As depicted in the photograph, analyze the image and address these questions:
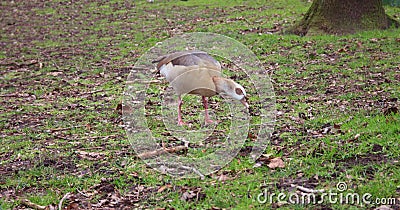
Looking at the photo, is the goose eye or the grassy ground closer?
the grassy ground

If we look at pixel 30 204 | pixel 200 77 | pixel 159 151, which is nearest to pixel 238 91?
pixel 200 77

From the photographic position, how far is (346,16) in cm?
987

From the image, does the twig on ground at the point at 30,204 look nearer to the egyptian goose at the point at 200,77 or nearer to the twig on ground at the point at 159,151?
the twig on ground at the point at 159,151

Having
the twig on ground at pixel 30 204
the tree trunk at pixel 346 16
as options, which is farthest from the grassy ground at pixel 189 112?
the tree trunk at pixel 346 16


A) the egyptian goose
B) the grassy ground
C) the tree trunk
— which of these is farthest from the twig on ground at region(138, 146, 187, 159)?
the tree trunk

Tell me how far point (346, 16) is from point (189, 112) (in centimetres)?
473

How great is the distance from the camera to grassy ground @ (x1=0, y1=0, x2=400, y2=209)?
4406mm

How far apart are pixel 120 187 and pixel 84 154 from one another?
103cm

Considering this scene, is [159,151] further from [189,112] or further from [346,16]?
[346,16]

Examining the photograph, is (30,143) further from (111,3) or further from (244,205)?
(111,3)

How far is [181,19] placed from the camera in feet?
45.1

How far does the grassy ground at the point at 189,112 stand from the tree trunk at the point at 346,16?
1.00 feet

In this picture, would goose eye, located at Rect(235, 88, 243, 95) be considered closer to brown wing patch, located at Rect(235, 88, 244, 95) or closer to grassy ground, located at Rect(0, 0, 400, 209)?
brown wing patch, located at Rect(235, 88, 244, 95)

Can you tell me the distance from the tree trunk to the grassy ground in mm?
303
